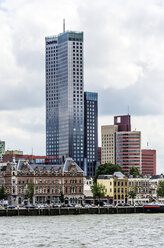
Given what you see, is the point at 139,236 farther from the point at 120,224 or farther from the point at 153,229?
the point at 120,224

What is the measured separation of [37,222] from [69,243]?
49.1m

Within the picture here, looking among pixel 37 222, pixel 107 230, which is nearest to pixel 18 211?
pixel 37 222

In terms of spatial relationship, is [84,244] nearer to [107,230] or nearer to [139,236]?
[139,236]

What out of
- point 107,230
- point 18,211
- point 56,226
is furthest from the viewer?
point 18,211

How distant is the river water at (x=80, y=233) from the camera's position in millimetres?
115562

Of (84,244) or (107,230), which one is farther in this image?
(107,230)

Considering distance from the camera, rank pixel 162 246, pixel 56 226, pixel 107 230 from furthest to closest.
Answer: pixel 56 226
pixel 107 230
pixel 162 246

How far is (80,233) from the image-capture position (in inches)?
5276

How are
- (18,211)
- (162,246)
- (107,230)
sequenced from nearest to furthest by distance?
(162,246)
(107,230)
(18,211)

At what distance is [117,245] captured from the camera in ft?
372

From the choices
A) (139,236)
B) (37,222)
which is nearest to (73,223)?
(37,222)

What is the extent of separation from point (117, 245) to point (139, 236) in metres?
15.3

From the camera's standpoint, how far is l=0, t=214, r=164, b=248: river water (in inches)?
4550

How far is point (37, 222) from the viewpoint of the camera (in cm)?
16538
